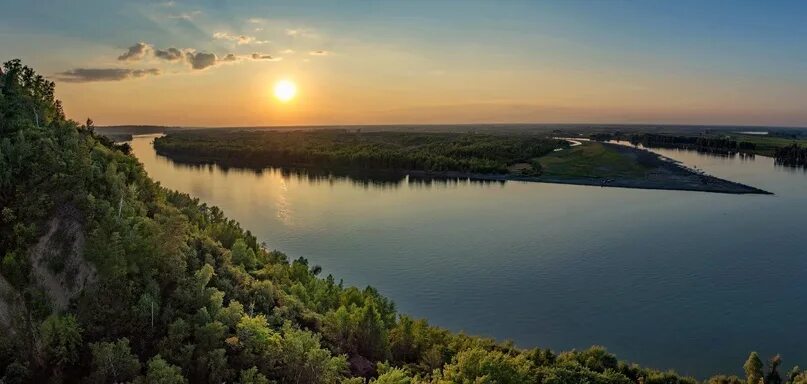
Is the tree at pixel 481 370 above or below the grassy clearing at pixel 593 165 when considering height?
below

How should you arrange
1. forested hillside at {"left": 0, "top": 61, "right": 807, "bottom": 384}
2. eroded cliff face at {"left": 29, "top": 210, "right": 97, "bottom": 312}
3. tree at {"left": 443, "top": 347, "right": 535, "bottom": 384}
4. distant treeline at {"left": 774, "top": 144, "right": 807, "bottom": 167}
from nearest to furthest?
forested hillside at {"left": 0, "top": 61, "right": 807, "bottom": 384} < eroded cliff face at {"left": 29, "top": 210, "right": 97, "bottom": 312} < tree at {"left": 443, "top": 347, "right": 535, "bottom": 384} < distant treeline at {"left": 774, "top": 144, "right": 807, "bottom": 167}

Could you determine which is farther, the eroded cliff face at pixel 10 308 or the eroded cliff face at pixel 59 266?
the eroded cliff face at pixel 59 266

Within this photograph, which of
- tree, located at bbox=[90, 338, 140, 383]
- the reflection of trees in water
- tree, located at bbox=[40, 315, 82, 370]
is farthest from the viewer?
the reflection of trees in water

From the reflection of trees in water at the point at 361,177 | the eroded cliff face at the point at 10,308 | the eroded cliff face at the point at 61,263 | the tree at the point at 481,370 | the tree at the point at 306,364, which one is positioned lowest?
the tree at the point at 481,370

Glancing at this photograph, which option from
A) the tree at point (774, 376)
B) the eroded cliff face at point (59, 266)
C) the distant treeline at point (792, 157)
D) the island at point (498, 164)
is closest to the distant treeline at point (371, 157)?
the island at point (498, 164)

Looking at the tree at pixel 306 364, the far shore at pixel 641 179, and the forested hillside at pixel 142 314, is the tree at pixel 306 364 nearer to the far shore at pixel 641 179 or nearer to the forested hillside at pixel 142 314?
the forested hillside at pixel 142 314

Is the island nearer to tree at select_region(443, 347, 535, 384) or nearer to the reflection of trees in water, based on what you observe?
Answer: the reflection of trees in water

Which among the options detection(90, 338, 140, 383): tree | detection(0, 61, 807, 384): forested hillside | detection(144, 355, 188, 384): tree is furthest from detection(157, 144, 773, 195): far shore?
detection(90, 338, 140, 383): tree
